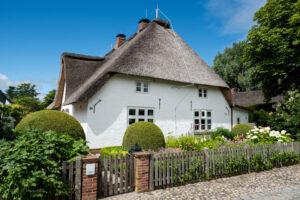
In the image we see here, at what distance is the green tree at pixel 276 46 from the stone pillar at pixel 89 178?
1711cm

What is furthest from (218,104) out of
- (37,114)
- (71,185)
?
(71,185)

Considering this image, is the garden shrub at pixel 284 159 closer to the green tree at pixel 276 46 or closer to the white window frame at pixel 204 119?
the white window frame at pixel 204 119

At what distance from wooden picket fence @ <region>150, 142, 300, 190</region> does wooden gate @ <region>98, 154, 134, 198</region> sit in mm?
668

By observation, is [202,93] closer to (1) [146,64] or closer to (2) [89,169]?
(1) [146,64]

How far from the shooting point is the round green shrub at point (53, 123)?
9.96 m

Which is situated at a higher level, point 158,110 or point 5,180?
point 158,110

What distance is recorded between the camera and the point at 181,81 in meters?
17.7

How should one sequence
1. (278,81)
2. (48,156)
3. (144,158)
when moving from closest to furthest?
(48,156) < (144,158) < (278,81)

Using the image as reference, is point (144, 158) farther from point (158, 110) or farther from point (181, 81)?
point (181, 81)

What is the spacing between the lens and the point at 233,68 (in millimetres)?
46719

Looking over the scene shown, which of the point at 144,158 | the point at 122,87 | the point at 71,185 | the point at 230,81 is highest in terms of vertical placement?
the point at 230,81

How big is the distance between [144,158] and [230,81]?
44650 millimetres

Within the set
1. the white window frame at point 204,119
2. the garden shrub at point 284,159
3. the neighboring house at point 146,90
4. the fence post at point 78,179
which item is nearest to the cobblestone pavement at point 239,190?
the fence post at point 78,179

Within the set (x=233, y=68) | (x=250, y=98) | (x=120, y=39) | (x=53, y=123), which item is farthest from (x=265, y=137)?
(x=233, y=68)
